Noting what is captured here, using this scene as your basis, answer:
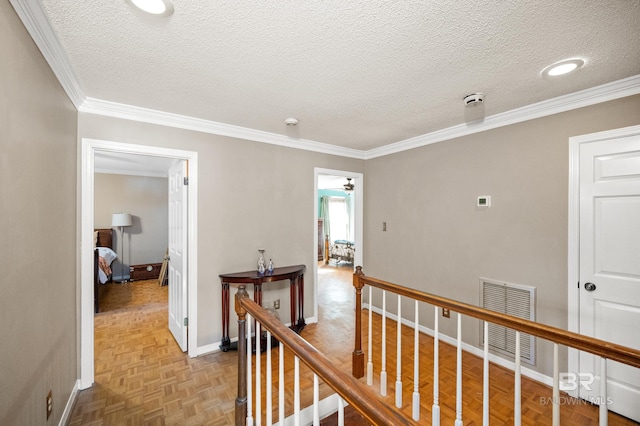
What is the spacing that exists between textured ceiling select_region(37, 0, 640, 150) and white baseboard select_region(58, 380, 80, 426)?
229 centimetres

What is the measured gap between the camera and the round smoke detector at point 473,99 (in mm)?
2146

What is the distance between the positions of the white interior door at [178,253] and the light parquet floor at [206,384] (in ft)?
0.69

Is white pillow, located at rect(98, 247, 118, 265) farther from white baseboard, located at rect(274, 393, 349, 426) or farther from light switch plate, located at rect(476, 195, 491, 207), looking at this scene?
light switch plate, located at rect(476, 195, 491, 207)

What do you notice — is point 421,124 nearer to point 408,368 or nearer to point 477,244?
point 477,244

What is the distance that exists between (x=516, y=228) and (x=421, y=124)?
4.48 feet

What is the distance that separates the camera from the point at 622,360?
107cm

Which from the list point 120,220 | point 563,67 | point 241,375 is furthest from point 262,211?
point 120,220

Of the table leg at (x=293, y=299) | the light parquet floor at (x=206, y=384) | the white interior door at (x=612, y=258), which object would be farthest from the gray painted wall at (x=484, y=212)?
the table leg at (x=293, y=299)

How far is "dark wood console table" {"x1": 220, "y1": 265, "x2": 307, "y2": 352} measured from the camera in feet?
9.12

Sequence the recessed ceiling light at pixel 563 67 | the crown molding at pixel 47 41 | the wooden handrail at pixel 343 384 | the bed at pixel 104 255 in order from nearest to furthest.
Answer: the wooden handrail at pixel 343 384 → the crown molding at pixel 47 41 → the recessed ceiling light at pixel 563 67 → the bed at pixel 104 255

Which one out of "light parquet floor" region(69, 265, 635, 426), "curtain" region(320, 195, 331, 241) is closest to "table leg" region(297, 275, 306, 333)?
"light parquet floor" region(69, 265, 635, 426)

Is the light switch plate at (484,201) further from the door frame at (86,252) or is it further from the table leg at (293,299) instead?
the door frame at (86,252)

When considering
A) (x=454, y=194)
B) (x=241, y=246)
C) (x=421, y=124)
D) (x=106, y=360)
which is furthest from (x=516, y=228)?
(x=106, y=360)

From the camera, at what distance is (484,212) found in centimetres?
275
